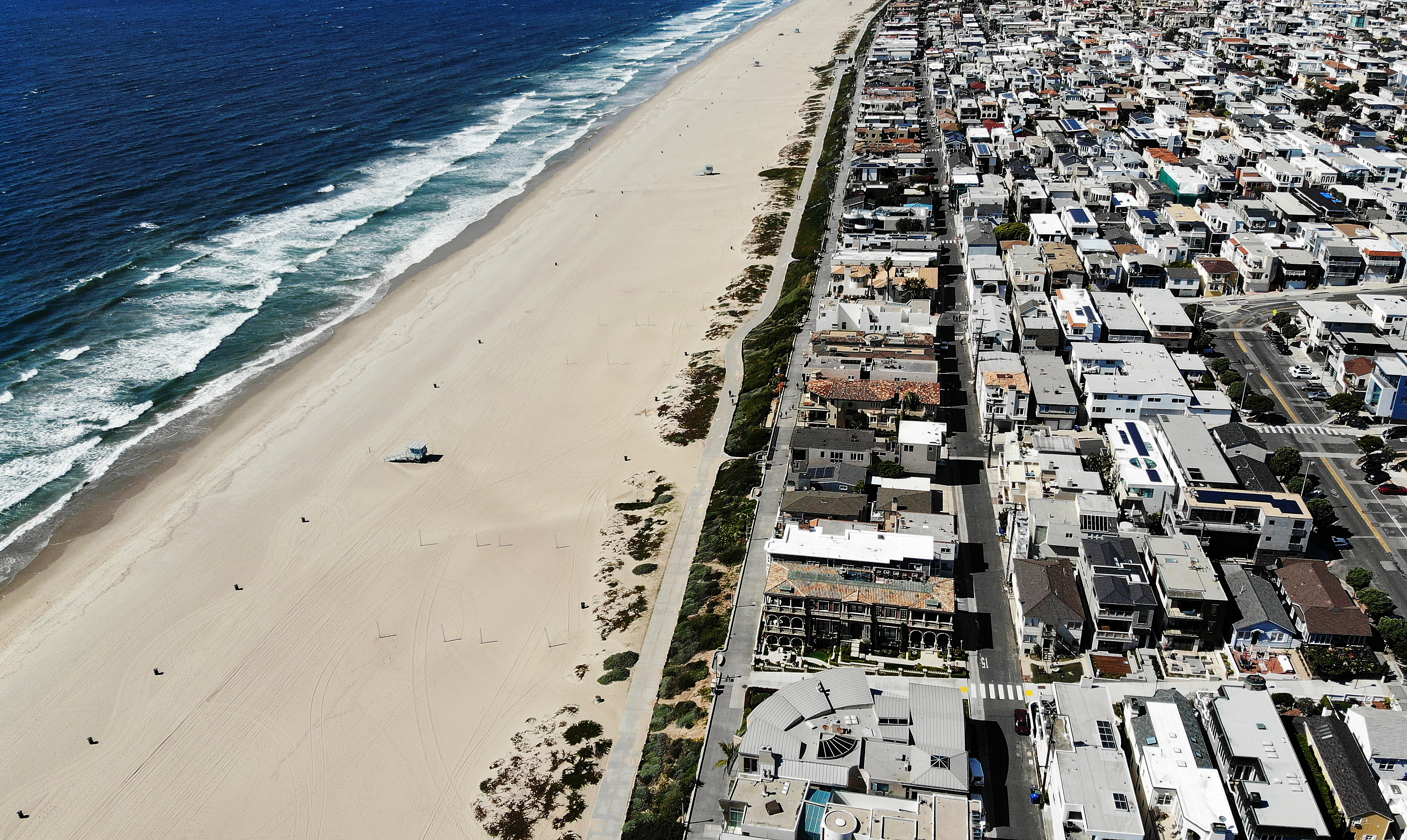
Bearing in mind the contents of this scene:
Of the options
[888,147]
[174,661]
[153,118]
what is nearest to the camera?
[174,661]

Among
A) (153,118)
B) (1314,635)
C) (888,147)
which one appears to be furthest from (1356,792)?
(153,118)

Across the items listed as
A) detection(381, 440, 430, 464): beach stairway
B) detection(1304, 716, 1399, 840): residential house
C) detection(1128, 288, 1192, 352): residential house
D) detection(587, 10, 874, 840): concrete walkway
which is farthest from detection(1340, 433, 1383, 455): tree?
detection(381, 440, 430, 464): beach stairway

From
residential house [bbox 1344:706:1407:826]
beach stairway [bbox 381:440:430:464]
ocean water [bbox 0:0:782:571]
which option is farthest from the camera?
ocean water [bbox 0:0:782:571]

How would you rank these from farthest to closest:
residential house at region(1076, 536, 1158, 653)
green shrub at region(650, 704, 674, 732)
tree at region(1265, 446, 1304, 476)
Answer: tree at region(1265, 446, 1304, 476), residential house at region(1076, 536, 1158, 653), green shrub at region(650, 704, 674, 732)

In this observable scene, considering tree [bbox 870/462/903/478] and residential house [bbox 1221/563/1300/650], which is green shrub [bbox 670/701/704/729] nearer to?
tree [bbox 870/462/903/478]

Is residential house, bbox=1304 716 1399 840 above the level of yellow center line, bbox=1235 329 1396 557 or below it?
above

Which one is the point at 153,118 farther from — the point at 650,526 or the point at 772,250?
the point at 650,526
